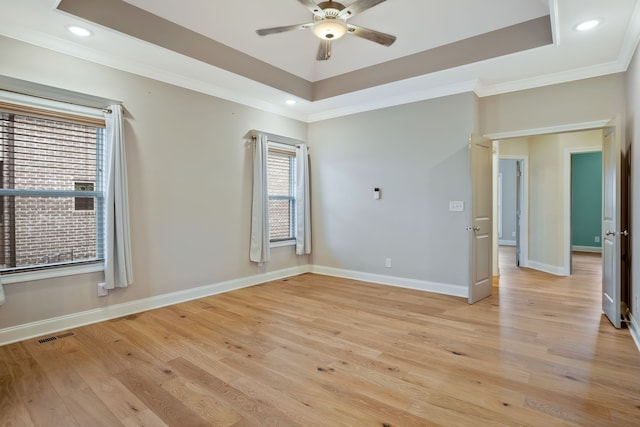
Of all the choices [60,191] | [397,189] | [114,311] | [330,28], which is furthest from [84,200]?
[397,189]

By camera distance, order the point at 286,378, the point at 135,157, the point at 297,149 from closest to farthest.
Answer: the point at 286,378, the point at 135,157, the point at 297,149

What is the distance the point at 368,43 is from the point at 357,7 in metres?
1.80

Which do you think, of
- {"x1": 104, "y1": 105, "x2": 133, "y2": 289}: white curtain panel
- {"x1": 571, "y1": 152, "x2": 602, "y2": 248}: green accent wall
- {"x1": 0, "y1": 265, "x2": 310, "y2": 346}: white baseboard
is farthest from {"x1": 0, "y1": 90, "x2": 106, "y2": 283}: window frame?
{"x1": 571, "y1": 152, "x2": 602, "y2": 248}: green accent wall

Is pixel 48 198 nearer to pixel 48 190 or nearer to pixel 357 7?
pixel 48 190

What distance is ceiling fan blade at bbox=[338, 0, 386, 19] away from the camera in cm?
252

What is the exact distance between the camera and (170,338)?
9.98ft

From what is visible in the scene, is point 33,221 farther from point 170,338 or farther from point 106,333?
point 170,338

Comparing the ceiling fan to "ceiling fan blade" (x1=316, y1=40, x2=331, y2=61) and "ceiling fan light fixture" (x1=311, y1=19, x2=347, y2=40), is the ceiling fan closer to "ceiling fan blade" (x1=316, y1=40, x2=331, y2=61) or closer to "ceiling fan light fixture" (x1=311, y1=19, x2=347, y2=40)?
"ceiling fan light fixture" (x1=311, y1=19, x2=347, y2=40)

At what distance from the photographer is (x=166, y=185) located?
13.1 ft

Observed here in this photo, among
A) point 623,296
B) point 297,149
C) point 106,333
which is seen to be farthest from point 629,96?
point 106,333

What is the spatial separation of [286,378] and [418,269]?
2.96m

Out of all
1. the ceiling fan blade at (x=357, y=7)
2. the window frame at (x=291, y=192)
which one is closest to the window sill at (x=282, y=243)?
the window frame at (x=291, y=192)

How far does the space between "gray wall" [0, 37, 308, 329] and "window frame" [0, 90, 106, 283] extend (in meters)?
0.08

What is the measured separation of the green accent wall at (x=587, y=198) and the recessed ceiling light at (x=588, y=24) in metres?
6.40
